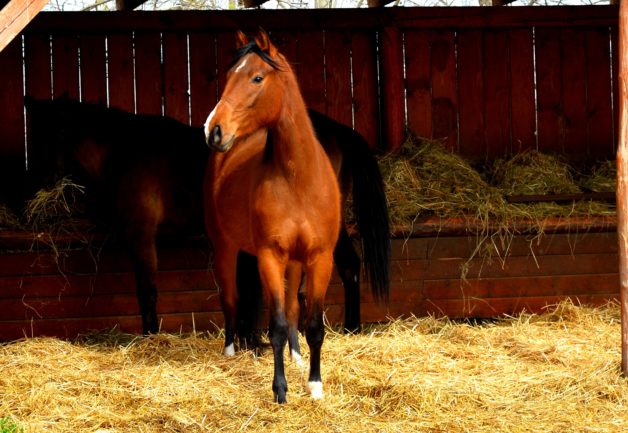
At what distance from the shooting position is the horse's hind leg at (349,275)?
6.03 m

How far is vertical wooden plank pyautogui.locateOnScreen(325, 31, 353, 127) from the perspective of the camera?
7289 millimetres

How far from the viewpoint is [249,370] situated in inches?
188

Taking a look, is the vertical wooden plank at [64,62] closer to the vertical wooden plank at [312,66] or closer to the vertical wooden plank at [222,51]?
the vertical wooden plank at [222,51]

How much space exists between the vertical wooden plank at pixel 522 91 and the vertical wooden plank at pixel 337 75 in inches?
56.8

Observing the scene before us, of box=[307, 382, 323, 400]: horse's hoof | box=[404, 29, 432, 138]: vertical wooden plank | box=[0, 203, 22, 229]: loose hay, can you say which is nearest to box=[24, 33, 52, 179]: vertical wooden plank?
box=[0, 203, 22, 229]: loose hay

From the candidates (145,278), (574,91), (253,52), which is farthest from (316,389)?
(574,91)

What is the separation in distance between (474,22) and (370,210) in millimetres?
2377

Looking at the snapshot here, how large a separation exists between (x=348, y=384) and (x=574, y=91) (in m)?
4.20

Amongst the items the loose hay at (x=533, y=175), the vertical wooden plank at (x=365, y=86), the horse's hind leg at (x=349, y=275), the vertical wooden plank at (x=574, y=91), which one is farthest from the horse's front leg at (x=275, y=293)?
the vertical wooden plank at (x=574, y=91)

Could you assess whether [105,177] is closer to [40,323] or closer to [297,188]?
[40,323]

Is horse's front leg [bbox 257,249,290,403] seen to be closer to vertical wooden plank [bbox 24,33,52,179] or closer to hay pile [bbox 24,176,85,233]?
hay pile [bbox 24,176,85,233]

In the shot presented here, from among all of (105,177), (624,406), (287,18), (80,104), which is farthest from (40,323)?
(624,406)

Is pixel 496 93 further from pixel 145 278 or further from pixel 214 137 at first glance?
pixel 214 137

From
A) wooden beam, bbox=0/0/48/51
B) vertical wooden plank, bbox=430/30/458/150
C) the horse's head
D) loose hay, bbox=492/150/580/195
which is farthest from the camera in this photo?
vertical wooden plank, bbox=430/30/458/150
